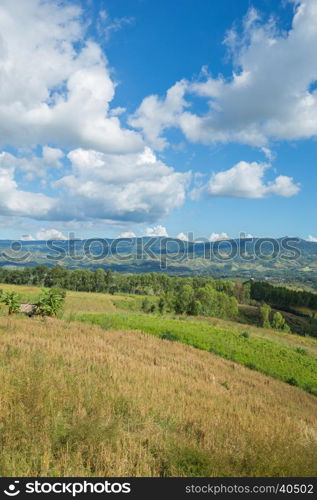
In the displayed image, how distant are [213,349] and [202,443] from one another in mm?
16340

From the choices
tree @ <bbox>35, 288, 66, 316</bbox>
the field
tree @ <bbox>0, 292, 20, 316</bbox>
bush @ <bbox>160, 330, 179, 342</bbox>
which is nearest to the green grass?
bush @ <bbox>160, 330, 179, 342</bbox>

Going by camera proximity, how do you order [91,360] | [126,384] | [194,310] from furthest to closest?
1. [194,310]
2. [91,360]
3. [126,384]

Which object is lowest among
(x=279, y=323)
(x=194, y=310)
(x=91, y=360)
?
(x=279, y=323)

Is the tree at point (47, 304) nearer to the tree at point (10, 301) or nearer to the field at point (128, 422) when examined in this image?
the tree at point (10, 301)

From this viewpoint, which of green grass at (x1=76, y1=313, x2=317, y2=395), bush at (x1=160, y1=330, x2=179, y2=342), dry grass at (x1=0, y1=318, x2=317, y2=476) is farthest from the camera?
bush at (x1=160, y1=330, x2=179, y2=342)

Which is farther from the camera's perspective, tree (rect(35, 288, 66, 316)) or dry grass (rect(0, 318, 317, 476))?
tree (rect(35, 288, 66, 316))

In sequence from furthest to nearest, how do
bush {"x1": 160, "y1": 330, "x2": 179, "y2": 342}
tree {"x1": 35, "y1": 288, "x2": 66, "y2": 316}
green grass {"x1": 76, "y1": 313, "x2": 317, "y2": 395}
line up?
1. tree {"x1": 35, "y1": 288, "x2": 66, "y2": 316}
2. bush {"x1": 160, "y1": 330, "x2": 179, "y2": 342}
3. green grass {"x1": 76, "y1": 313, "x2": 317, "y2": 395}

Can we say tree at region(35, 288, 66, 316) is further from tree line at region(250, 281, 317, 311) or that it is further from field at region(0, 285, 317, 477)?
tree line at region(250, 281, 317, 311)

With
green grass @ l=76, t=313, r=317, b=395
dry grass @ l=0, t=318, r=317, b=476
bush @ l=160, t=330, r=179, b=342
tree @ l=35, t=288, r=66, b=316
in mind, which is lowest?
green grass @ l=76, t=313, r=317, b=395

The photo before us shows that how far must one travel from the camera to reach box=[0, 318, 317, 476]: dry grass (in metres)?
4.82

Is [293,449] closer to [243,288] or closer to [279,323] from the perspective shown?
[279,323]

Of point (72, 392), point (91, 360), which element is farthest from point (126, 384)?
point (91, 360)

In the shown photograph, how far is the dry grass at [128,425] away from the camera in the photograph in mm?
4820
